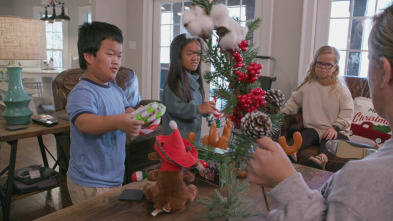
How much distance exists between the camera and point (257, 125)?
583 mm

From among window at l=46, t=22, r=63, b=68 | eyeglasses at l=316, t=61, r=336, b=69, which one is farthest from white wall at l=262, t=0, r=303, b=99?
window at l=46, t=22, r=63, b=68

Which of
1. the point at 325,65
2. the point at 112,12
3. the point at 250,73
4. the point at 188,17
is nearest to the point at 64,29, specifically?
the point at 112,12

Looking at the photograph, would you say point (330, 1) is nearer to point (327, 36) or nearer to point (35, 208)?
point (327, 36)

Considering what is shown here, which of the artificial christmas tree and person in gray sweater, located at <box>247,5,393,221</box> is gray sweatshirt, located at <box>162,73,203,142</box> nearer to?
the artificial christmas tree

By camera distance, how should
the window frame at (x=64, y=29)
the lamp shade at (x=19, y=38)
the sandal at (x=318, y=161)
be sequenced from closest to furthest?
1. the lamp shade at (x=19, y=38)
2. the sandal at (x=318, y=161)
3. the window frame at (x=64, y=29)

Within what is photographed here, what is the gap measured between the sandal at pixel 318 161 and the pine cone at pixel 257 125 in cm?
166

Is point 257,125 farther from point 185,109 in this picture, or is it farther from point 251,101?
point 185,109

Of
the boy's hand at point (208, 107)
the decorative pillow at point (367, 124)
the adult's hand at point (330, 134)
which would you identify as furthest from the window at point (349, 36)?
the boy's hand at point (208, 107)

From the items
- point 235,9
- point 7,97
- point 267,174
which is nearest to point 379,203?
point 267,174

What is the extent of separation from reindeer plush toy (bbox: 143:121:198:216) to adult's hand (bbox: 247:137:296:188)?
0.25 meters

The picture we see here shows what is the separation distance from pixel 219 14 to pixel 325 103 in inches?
87.5

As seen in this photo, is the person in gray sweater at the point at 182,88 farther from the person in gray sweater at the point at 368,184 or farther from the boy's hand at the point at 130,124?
the person in gray sweater at the point at 368,184

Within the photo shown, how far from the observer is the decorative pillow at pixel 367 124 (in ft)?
7.44

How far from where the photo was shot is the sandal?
206 cm
